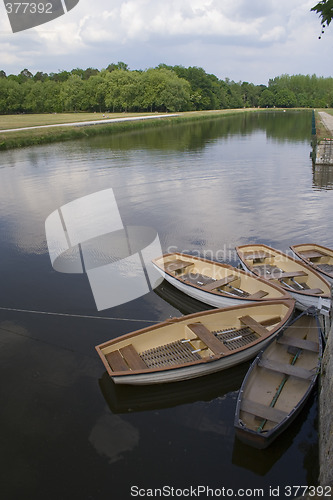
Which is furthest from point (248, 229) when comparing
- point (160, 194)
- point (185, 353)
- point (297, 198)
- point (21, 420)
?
point (21, 420)

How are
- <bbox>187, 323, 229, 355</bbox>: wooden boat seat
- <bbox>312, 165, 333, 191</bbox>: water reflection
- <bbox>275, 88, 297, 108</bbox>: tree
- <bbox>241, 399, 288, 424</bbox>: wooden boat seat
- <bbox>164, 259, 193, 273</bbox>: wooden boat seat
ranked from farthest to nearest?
<bbox>275, 88, 297, 108</bbox>: tree → <bbox>312, 165, 333, 191</bbox>: water reflection → <bbox>164, 259, 193, 273</bbox>: wooden boat seat → <bbox>187, 323, 229, 355</bbox>: wooden boat seat → <bbox>241, 399, 288, 424</bbox>: wooden boat seat

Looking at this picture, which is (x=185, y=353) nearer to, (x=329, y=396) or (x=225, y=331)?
(x=225, y=331)

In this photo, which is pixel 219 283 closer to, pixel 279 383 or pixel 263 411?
pixel 279 383

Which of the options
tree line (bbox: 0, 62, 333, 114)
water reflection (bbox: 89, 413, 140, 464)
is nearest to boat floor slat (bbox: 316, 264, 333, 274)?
water reflection (bbox: 89, 413, 140, 464)

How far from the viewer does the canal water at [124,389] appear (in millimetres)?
7492

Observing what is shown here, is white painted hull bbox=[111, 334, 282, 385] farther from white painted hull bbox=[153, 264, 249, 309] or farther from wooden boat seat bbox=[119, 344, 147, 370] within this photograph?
white painted hull bbox=[153, 264, 249, 309]

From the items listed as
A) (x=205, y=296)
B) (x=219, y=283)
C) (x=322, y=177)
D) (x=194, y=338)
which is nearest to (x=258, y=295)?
(x=219, y=283)

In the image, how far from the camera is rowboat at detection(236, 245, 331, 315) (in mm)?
11703

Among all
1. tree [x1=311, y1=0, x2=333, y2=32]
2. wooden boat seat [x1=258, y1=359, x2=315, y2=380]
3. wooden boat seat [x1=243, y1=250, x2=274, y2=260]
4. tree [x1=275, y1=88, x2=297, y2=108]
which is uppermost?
tree [x1=275, y1=88, x2=297, y2=108]

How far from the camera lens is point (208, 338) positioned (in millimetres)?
10406

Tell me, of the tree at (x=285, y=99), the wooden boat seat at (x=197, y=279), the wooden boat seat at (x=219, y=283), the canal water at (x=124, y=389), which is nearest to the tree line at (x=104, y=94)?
the tree at (x=285, y=99)

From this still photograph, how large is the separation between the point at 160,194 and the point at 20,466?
22.4 metres

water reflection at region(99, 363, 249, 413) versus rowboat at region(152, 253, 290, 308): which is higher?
rowboat at region(152, 253, 290, 308)

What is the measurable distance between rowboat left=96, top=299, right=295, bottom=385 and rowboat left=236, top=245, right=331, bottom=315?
2.88 feet
